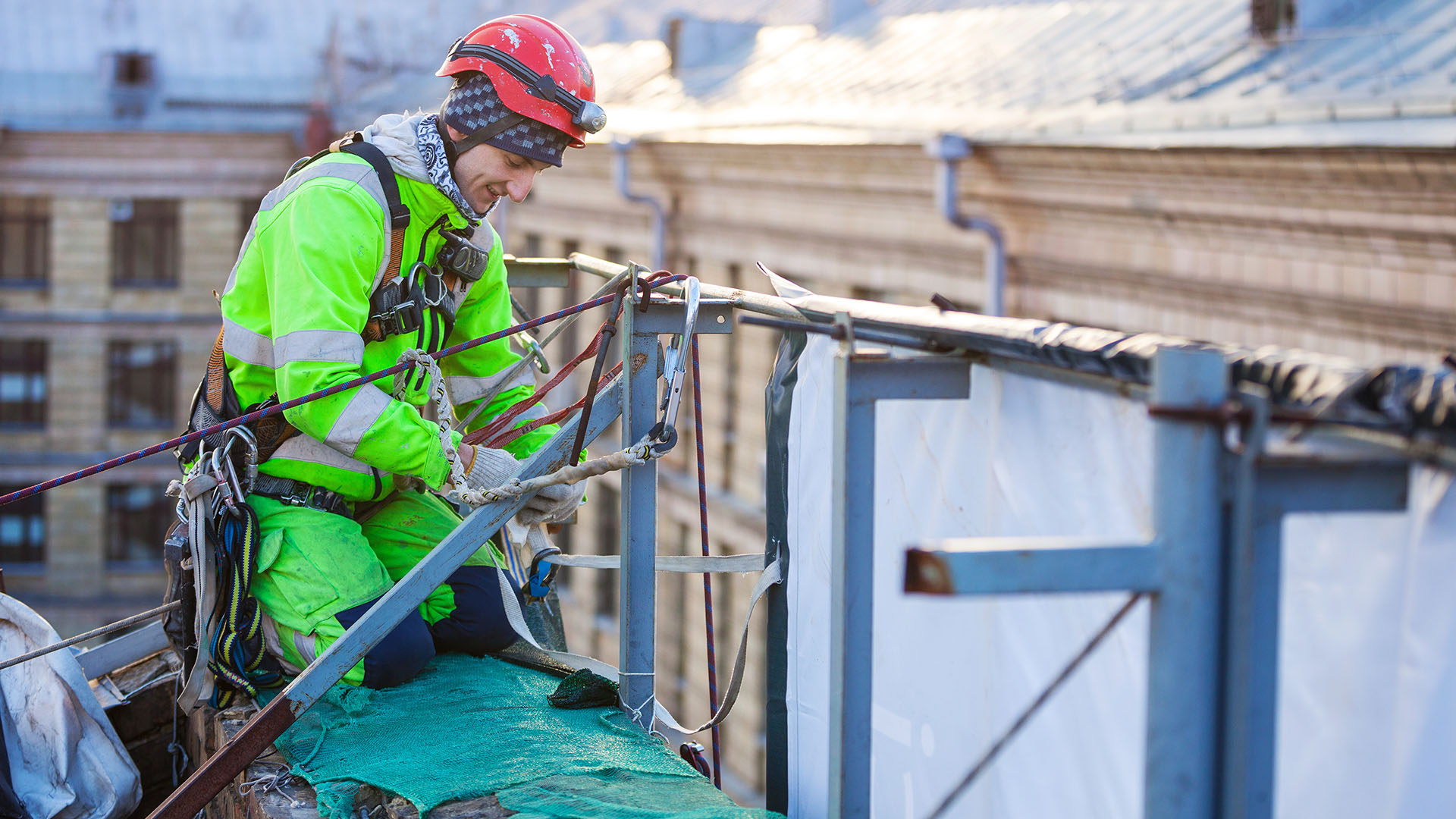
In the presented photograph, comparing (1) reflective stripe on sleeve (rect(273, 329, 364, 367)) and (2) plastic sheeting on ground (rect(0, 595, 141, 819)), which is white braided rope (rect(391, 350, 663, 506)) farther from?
(2) plastic sheeting on ground (rect(0, 595, 141, 819))

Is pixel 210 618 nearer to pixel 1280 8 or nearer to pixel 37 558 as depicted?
pixel 1280 8

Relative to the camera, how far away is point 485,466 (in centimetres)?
353

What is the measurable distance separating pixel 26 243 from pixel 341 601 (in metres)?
25.8

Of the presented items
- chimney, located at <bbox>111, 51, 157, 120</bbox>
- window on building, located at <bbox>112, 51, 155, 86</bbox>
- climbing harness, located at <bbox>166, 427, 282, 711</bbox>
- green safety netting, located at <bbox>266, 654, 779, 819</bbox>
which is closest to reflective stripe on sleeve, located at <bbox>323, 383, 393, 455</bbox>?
climbing harness, located at <bbox>166, 427, 282, 711</bbox>

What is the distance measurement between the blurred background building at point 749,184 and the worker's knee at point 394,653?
10.7 ft

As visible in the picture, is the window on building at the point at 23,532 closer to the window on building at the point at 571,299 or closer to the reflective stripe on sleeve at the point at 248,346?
the window on building at the point at 571,299

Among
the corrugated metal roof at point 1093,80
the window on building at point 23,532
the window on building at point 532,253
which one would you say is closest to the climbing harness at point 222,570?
the corrugated metal roof at point 1093,80

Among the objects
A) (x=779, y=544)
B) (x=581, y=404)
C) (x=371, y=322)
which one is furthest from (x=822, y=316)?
(x=371, y=322)

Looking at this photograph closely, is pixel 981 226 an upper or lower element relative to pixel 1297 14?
lower

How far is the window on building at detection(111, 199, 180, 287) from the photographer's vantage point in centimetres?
2678

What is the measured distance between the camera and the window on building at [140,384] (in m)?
26.8

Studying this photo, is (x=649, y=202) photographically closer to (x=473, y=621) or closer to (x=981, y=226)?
(x=981, y=226)

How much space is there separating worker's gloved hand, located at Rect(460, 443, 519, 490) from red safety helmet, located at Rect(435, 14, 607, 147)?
76 cm

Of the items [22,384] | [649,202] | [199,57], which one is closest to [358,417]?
[649,202]
